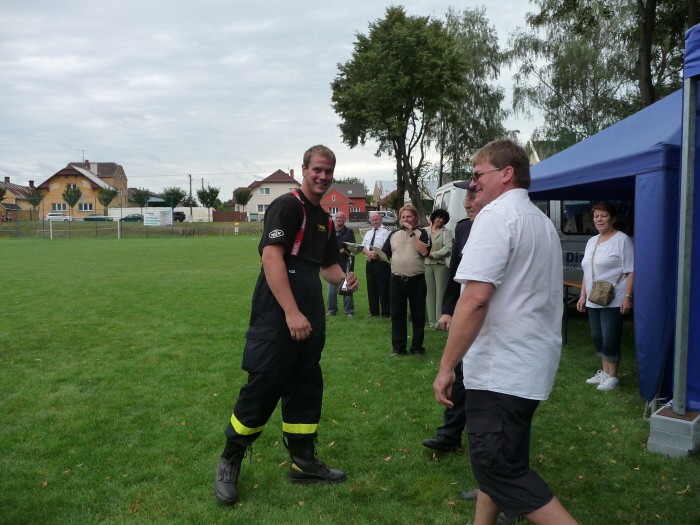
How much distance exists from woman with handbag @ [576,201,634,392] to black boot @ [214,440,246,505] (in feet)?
12.6

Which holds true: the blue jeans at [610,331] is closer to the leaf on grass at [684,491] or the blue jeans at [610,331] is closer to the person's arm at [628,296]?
the person's arm at [628,296]

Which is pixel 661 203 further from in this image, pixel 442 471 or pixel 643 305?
pixel 442 471

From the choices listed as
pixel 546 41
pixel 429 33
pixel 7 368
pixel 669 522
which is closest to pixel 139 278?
pixel 7 368

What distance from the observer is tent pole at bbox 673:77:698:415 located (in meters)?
3.85

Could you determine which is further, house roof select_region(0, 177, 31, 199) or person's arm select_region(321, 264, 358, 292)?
house roof select_region(0, 177, 31, 199)

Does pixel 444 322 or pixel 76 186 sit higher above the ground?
pixel 76 186

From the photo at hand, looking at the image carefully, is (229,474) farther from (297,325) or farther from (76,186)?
(76,186)

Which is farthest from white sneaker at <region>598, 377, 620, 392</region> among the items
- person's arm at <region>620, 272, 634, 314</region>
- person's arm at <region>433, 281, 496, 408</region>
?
person's arm at <region>433, 281, 496, 408</region>

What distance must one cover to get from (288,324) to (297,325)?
0.05 metres

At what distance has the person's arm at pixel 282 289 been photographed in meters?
3.19

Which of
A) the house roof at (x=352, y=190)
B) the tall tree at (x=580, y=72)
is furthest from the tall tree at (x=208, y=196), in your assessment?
the tall tree at (x=580, y=72)

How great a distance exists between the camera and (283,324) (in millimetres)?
3283

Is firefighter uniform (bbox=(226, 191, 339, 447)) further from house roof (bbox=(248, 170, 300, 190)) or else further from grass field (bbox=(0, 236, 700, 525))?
house roof (bbox=(248, 170, 300, 190))

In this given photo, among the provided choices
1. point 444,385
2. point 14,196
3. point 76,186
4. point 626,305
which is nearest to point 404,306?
point 626,305
